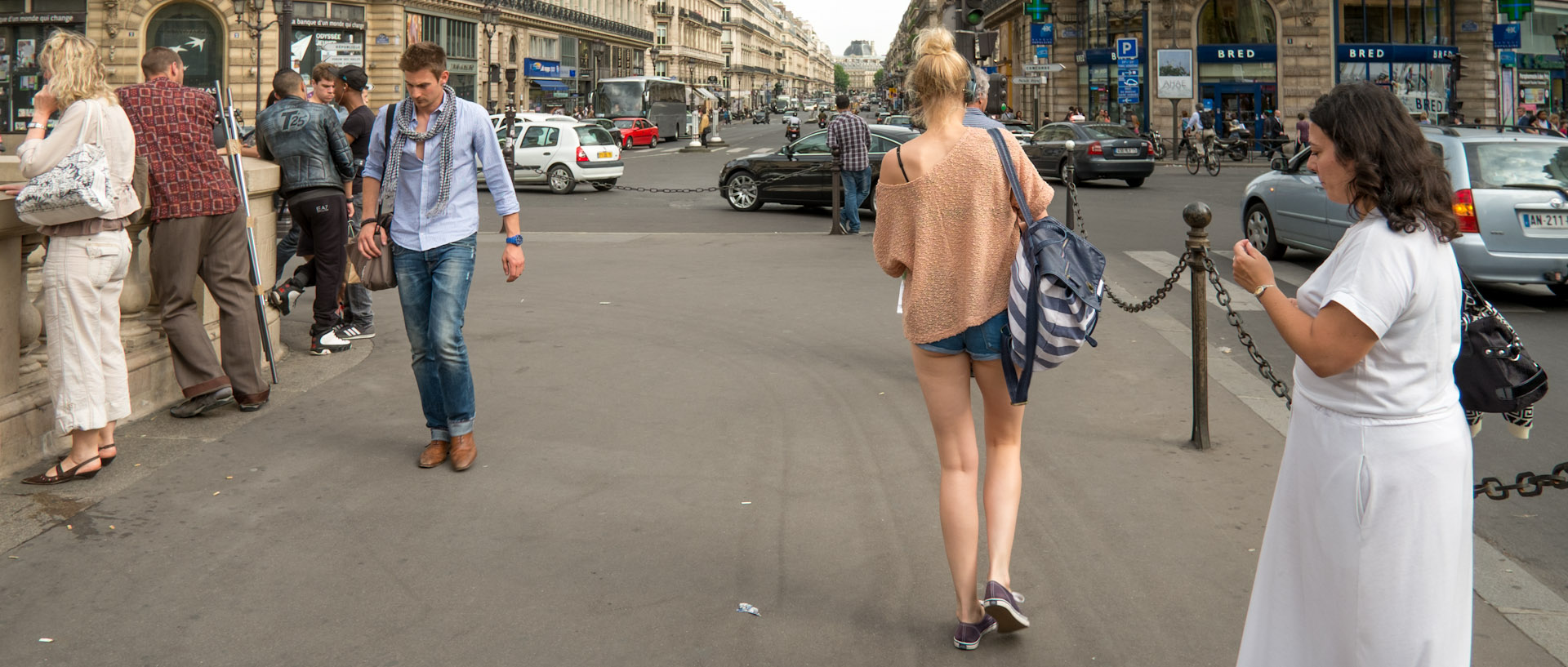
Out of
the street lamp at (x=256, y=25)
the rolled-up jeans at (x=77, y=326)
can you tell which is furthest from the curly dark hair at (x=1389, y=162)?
the street lamp at (x=256, y=25)

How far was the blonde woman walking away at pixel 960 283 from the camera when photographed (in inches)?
135

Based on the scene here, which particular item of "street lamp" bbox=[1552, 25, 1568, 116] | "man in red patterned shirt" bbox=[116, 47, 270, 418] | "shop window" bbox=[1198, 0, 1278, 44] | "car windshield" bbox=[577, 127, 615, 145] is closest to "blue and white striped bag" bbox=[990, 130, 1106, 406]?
"man in red patterned shirt" bbox=[116, 47, 270, 418]

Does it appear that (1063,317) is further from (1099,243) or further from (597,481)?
(1099,243)

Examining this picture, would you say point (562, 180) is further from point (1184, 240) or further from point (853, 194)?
point (1184, 240)

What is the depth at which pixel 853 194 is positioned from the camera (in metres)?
15.7

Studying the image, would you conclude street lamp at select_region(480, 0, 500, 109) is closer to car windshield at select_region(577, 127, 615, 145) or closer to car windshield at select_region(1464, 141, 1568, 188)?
car windshield at select_region(577, 127, 615, 145)

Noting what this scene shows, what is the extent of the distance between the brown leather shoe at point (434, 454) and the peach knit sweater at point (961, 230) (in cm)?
259

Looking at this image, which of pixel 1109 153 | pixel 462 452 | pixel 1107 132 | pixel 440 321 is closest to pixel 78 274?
pixel 440 321

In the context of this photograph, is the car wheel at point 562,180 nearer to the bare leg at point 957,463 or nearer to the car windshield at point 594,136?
the car windshield at point 594,136

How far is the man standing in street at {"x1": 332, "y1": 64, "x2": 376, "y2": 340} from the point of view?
8289mm

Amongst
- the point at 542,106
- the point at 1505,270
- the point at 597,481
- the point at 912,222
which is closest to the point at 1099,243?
the point at 1505,270

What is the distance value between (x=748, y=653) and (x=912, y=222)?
4.05 ft

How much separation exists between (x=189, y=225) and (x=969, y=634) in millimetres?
4278

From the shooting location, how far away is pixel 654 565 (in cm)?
413
